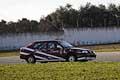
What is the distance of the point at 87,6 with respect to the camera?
91875 mm

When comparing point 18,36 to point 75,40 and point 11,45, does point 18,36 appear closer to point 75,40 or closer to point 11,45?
point 11,45

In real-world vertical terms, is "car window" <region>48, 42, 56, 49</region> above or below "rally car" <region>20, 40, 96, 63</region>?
above

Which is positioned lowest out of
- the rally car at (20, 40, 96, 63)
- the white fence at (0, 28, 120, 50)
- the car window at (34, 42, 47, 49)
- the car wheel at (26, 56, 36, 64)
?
the white fence at (0, 28, 120, 50)

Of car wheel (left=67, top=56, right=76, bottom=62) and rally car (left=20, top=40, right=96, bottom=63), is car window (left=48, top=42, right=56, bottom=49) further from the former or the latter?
car wheel (left=67, top=56, right=76, bottom=62)

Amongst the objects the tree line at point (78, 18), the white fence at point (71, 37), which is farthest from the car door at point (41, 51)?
the tree line at point (78, 18)

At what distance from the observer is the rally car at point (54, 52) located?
77.2ft

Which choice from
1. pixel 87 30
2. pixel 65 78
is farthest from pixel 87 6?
pixel 65 78

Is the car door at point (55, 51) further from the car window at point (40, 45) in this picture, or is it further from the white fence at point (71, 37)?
the white fence at point (71, 37)

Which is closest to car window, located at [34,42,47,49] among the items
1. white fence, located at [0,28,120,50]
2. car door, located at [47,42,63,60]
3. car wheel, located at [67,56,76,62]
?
car door, located at [47,42,63,60]

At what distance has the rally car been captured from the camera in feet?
77.2

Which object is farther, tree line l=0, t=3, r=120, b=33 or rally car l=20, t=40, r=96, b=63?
tree line l=0, t=3, r=120, b=33

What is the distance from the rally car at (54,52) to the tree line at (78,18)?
61.0m

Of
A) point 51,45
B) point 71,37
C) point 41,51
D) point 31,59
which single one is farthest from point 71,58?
point 71,37

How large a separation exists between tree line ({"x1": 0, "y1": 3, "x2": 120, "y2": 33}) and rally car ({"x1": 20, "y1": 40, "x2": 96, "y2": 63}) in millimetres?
61012
